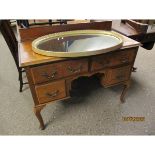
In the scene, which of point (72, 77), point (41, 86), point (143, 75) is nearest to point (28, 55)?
point (41, 86)

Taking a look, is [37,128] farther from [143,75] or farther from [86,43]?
[143,75]

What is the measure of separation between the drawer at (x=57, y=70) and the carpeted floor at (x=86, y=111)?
570mm

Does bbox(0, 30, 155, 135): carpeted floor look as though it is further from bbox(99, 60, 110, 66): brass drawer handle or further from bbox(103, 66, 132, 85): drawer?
bbox(99, 60, 110, 66): brass drawer handle

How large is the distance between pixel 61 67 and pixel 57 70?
0.04 meters

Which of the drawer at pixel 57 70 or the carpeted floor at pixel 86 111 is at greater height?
the drawer at pixel 57 70

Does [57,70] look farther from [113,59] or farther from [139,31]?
[139,31]

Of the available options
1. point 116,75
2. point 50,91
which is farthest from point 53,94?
point 116,75

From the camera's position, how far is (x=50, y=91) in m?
1.12

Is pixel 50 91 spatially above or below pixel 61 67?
below

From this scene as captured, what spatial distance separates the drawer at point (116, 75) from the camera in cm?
126

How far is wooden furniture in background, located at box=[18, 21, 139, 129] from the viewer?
0.99 m
